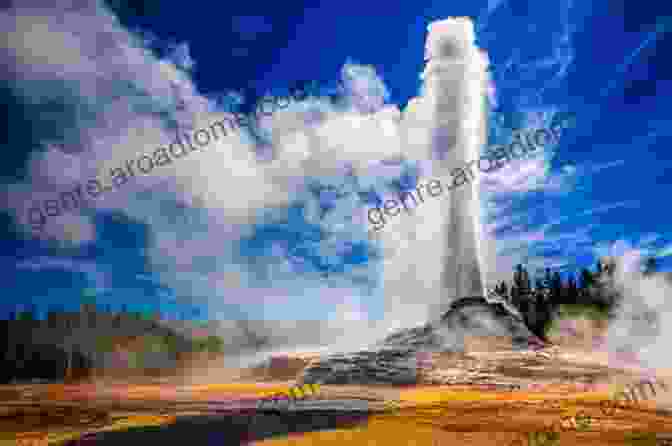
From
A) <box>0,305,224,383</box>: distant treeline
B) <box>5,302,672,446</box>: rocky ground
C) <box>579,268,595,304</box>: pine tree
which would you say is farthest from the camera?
<box>579,268,595,304</box>: pine tree

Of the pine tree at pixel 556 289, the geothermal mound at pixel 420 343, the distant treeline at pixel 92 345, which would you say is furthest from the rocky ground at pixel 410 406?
the pine tree at pixel 556 289

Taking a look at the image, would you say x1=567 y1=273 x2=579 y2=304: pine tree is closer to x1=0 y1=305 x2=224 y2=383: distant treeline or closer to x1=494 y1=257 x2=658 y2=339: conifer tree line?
x1=494 y1=257 x2=658 y2=339: conifer tree line

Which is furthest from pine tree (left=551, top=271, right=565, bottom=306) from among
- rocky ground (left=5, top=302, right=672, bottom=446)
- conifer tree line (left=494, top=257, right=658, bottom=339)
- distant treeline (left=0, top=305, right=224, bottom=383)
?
distant treeline (left=0, top=305, right=224, bottom=383)

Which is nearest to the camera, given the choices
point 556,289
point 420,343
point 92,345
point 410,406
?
point 410,406

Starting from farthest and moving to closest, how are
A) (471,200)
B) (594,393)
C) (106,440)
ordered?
(471,200) → (594,393) → (106,440)

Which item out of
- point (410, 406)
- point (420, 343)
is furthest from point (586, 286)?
point (410, 406)

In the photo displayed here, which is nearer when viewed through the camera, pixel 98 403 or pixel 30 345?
pixel 98 403

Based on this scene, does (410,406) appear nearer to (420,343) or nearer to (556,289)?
(420,343)

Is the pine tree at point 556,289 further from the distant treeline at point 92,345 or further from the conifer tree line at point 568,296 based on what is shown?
the distant treeline at point 92,345

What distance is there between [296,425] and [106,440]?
8.48 metres

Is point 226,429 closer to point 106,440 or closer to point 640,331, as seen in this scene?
point 106,440

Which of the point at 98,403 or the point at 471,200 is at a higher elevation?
the point at 471,200

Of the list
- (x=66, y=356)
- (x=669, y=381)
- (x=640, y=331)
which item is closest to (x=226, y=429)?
(x=669, y=381)

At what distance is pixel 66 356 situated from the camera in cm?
6738
